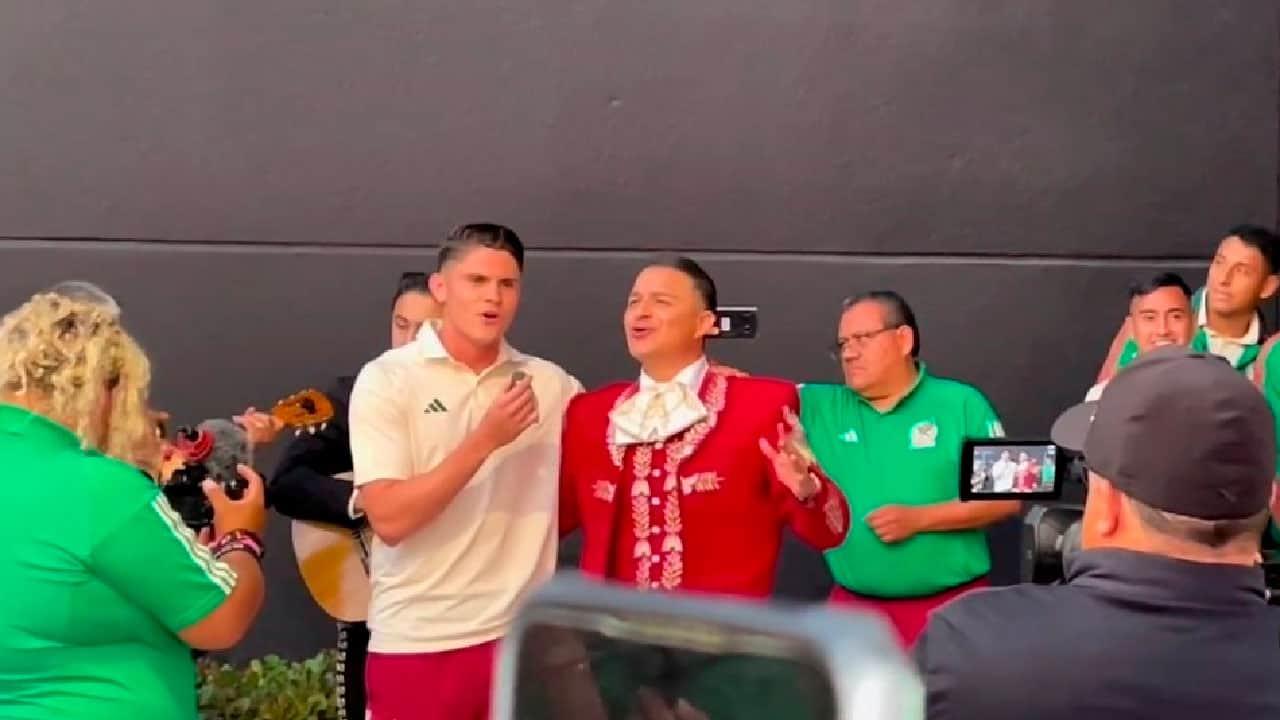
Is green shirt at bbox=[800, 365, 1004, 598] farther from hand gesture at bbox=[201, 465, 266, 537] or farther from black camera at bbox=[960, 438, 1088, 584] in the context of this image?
hand gesture at bbox=[201, 465, 266, 537]

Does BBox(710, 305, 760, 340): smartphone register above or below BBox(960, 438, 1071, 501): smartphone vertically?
above

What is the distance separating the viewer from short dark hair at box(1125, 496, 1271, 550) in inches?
58.4

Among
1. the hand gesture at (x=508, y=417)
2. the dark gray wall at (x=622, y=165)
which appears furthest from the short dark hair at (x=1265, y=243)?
the hand gesture at (x=508, y=417)

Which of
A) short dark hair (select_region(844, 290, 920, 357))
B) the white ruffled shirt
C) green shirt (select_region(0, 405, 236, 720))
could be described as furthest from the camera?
short dark hair (select_region(844, 290, 920, 357))

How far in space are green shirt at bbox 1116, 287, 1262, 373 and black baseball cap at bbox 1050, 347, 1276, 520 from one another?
7.16 ft

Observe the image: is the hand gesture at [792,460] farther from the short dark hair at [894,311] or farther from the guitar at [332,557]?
the guitar at [332,557]

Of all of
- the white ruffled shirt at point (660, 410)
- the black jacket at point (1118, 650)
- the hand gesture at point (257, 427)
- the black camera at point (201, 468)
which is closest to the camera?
the black jacket at point (1118, 650)

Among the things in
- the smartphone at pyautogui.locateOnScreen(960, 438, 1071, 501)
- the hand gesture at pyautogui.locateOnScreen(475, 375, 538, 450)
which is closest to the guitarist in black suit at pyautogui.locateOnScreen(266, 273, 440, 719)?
Result: the hand gesture at pyautogui.locateOnScreen(475, 375, 538, 450)

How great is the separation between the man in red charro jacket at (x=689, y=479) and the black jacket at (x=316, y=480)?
2.18ft

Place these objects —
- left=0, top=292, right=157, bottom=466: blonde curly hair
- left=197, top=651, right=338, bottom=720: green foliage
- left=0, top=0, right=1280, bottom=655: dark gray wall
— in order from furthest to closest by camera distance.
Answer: left=0, top=0, right=1280, bottom=655: dark gray wall
left=197, top=651, right=338, bottom=720: green foliage
left=0, top=292, right=157, bottom=466: blonde curly hair

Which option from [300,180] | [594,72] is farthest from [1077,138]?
[300,180]

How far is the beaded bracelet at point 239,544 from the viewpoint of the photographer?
2.44 meters

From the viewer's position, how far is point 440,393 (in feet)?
10.5

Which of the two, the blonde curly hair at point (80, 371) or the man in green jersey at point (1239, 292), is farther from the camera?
the man in green jersey at point (1239, 292)
